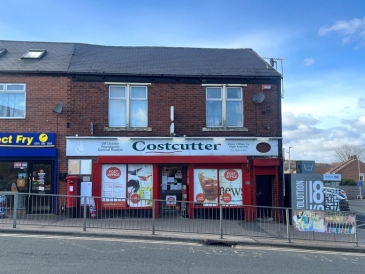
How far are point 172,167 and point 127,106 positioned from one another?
10.1 feet

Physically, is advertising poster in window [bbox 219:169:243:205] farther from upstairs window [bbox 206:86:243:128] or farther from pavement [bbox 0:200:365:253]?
pavement [bbox 0:200:365:253]

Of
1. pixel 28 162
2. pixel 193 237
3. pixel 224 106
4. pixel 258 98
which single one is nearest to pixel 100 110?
pixel 28 162

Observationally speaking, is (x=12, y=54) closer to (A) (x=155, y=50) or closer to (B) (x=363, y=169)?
(A) (x=155, y=50)

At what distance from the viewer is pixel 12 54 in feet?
50.8

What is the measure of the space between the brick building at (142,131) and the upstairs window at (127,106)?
41mm

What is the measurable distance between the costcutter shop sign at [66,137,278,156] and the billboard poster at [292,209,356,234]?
13.4ft

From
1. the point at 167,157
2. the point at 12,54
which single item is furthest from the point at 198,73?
the point at 12,54

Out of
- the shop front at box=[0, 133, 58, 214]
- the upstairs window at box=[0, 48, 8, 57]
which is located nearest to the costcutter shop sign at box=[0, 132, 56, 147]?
the shop front at box=[0, 133, 58, 214]

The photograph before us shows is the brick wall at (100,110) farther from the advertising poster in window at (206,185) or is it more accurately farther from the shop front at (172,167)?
the advertising poster in window at (206,185)

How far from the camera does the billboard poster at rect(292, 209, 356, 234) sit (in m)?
10.2

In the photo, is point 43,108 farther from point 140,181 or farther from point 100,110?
point 140,181

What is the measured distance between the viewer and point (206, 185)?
14.2m

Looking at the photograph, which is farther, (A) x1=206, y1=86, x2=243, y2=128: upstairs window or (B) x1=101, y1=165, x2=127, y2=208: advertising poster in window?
(A) x1=206, y1=86, x2=243, y2=128: upstairs window

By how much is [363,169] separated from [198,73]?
2114 inches
